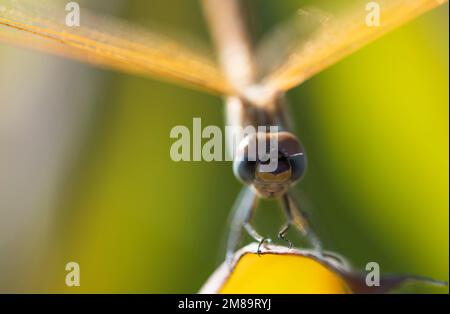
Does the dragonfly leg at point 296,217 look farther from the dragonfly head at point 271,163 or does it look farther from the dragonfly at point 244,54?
the dragonfly head at point 271,163

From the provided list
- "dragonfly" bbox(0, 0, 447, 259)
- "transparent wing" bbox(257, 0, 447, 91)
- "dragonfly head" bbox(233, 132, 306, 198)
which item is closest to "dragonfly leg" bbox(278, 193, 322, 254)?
"dragonfly" bbox(0, 0, 447, 259)

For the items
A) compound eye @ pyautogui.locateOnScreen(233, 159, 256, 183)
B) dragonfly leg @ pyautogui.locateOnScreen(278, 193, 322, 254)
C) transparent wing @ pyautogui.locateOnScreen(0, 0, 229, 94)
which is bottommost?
dragonfly leg @ pyautogui.locateOnScreen(278, 193, 322, 254)

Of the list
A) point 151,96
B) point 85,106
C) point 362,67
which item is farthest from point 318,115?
point 85,106

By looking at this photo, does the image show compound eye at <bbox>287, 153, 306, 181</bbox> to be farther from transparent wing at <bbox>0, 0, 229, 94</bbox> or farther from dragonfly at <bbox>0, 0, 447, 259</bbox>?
transparent wing at <bbox>0, 0, 229, 94</bbox>

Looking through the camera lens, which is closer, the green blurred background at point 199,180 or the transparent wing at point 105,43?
the transparent wing at point 105,43

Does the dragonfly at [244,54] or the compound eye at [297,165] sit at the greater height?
the dragonfly at [244,54]

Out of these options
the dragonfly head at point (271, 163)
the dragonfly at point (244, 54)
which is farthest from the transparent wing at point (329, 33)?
the dragonfly head at point (271, 163)

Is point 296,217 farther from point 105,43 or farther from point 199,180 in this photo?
point 105,43
